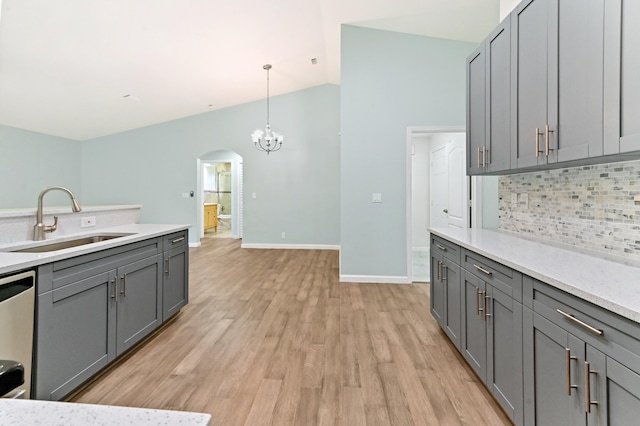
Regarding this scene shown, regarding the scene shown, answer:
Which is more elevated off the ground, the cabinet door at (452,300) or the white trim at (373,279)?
the cabinet door at (452,300)

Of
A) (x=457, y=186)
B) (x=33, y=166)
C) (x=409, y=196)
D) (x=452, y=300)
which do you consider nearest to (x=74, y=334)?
(x=452, y=300)

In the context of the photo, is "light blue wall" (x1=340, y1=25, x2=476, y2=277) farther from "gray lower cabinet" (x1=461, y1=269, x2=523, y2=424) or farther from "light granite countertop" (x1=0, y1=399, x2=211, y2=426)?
"light granite countertop" (x1=0, y1=399, x2=211, y2=426)

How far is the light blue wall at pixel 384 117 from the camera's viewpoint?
4.21 m

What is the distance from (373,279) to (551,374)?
10.2 ft

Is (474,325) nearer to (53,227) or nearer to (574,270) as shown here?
(574,270)

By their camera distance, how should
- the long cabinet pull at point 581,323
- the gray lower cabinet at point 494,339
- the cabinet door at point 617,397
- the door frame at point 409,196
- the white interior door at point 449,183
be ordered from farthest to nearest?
the white interior door at point 449,183 < the door frame at point 409,196 < the gray lower cabinet at point 494,339 < the long cabinet pull at point 581,323 < the cabinet door at point 617,397

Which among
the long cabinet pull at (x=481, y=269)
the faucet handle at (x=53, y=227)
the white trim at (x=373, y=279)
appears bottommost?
the white trim at (x=373, y=279)

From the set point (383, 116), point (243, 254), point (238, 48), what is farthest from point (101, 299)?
point (243, 254)

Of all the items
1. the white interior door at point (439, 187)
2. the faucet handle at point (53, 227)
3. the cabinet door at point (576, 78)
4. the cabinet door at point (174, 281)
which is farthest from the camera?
the white interior door at point (439, 187)

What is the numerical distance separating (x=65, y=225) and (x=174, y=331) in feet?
3.98

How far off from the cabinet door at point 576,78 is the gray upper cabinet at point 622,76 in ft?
0.12

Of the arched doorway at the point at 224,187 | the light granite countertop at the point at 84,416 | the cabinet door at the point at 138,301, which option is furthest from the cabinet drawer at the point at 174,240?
the arched doorway at the point at 224,187

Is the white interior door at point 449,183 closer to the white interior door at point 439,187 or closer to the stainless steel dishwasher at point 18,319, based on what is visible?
the white interior door at point 439,187

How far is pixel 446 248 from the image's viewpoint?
96.7 inches
